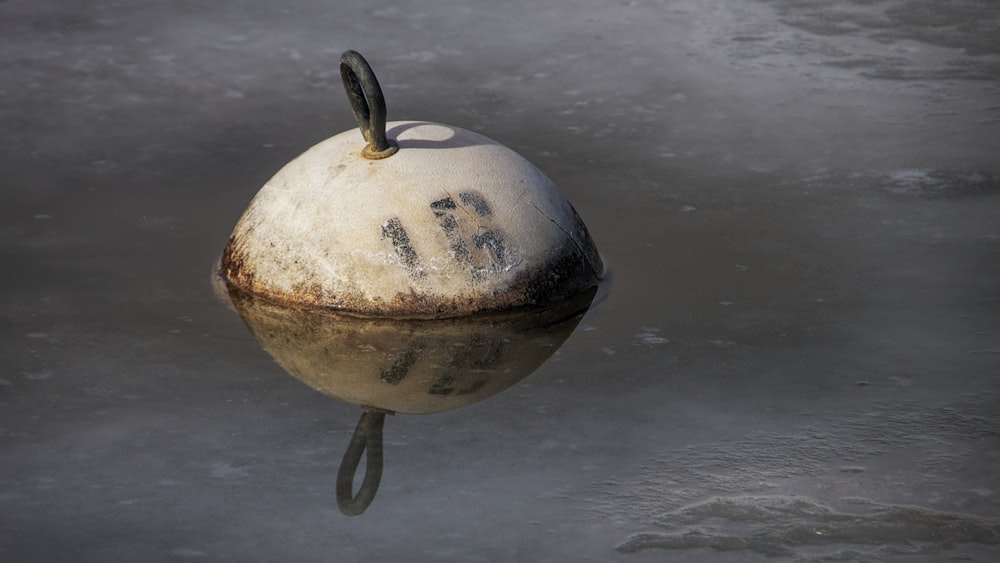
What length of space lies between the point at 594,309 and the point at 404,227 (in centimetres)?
86

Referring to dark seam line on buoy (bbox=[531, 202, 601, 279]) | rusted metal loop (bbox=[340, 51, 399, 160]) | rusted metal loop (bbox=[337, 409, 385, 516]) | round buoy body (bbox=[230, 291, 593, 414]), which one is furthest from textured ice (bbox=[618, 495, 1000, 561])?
rusted metal loop (bbox=[340, 51, 399, 160])

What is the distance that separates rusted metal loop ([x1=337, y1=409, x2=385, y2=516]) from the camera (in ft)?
12.8

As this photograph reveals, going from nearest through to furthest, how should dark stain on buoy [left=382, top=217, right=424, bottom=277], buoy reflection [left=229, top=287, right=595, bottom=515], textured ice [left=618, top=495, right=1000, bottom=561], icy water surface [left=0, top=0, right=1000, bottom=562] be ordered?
textured ice [left=618, top=495, right=1000, bottom=561]
icy water surface [left=0, top=0, right=1000, bottom=562]
buoy reflection [left=229, top=287, right=595, bottom=515]
dark stain on buoy [left=382, top=217, right=424, bottom=277]

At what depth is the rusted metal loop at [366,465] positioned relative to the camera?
12.8 feet

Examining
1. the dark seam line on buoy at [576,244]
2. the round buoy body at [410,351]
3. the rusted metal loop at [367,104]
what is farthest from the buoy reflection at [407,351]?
the rusted metal loop at [367,104]

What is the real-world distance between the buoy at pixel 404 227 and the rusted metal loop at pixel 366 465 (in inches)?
24.7

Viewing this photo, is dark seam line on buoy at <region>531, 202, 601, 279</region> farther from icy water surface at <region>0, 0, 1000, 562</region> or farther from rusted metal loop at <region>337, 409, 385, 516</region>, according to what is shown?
rusted metal loop at <region>337, 409, 385, 516</region>

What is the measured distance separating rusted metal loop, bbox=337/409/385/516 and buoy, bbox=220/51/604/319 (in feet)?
2.06

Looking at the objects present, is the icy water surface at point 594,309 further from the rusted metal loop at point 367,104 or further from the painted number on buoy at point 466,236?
the rusted metal loop at point 367,104

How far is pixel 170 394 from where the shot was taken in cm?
462

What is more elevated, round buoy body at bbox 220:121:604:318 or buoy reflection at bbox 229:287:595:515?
round buoy body at bbox 220:121:604:318

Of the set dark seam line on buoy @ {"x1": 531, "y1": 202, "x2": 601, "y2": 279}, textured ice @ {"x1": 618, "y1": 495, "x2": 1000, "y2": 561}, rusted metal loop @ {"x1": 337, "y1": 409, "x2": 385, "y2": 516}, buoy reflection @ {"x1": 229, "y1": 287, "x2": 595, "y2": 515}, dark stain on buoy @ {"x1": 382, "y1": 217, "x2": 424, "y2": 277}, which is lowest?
textured ice @ {"x1": 618, "y1": 495, "x2": 1000, "y2": 561}

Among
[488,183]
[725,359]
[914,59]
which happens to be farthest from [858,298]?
[914,59]

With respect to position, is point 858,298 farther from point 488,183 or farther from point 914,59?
point 914,59
